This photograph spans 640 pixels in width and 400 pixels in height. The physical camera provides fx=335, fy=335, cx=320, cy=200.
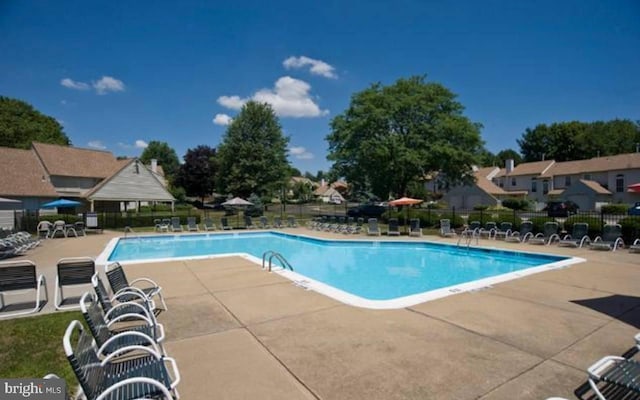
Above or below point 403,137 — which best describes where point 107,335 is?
below

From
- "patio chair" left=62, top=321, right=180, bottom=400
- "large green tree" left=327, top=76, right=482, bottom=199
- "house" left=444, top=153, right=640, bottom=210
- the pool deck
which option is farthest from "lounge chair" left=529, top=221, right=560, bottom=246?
"house" left=444, top=153, right=640, bottom=210

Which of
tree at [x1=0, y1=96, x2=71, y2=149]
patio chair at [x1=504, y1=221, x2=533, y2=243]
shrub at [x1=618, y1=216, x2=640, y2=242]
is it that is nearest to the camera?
shrub at [x1=618, y1=216, x2=640, y2=242]

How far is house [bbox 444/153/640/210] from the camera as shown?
118ft

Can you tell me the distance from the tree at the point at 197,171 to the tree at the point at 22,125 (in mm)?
17443

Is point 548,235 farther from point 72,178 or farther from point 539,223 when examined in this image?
point 72,178

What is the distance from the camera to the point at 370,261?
556 inches

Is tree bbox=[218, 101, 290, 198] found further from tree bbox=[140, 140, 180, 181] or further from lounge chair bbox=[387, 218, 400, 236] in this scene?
tree bbox=[140, 140, 180, 181]

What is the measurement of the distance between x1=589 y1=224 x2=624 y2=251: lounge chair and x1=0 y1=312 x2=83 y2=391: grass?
16310 millimetres

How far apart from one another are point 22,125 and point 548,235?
179 feet

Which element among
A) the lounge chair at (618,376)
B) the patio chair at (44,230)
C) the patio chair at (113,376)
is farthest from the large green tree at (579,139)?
the patio chair at (113,376)

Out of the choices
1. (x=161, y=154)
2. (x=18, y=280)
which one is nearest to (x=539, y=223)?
(x=18, y=280)

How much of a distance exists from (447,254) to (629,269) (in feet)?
21.2

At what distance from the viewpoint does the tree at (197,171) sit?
172 ft

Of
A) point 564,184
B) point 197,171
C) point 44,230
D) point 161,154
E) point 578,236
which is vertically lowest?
point 578,236
